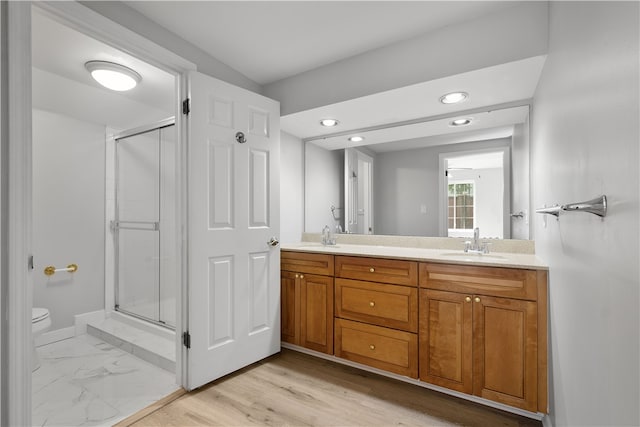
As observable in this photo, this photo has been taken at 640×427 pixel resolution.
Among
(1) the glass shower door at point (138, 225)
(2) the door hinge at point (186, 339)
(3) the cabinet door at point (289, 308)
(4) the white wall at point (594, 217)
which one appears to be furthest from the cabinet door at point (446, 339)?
(1) the glass shower door at point (138, 225)

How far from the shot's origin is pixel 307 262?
2.45 m

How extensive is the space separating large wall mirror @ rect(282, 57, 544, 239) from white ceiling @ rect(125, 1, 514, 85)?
1.12 feet

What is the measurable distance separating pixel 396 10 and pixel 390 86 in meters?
0.44

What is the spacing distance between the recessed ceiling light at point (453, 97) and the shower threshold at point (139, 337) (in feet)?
8.95

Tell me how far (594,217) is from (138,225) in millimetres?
3494

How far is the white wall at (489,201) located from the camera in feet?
7.59

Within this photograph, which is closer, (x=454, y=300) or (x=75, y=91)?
(x=454, y=300)

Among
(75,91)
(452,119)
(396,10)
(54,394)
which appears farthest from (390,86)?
(54,394)

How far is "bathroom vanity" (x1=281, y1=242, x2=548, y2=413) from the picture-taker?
5.39 ft

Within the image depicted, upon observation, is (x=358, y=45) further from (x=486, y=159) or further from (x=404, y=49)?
(x=486, y=159)

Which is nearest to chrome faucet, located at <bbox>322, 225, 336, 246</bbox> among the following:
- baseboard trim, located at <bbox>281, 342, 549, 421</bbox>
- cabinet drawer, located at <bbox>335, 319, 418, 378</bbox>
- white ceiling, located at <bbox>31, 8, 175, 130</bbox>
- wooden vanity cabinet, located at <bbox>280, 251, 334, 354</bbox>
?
wooden vanity cabinet, located at <bbox>280, 251, 334, 354</bbox>

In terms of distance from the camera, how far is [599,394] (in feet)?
2.80

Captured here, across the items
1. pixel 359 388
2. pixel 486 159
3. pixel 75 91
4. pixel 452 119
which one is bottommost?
pixel 359 388

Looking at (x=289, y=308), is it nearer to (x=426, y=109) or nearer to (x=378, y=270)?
(x=378, y=270)
